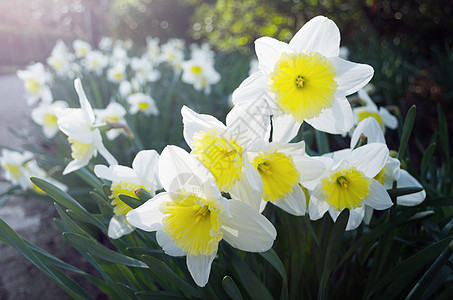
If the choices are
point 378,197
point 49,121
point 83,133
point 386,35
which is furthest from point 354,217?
point 386,35

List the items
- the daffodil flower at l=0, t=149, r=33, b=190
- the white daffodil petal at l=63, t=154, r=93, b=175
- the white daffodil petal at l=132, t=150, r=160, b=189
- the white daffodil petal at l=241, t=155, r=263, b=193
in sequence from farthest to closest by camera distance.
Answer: the daffodil flower at l=0, t=149, r=33, b=190
the white daffodil petal at l=63, t=154, r=93, b=175
the white daffodil petal at l=132, t=150, r=160, b=189
the white daffodil petal at l=241, t=155, r=263, b=193

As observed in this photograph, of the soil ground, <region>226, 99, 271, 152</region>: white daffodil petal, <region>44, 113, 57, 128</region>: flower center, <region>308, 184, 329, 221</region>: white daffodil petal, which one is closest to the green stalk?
<region>308, 184, 329, 221</region>: white daffodil petal

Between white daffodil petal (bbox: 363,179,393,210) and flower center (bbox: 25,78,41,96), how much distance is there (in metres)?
2.62

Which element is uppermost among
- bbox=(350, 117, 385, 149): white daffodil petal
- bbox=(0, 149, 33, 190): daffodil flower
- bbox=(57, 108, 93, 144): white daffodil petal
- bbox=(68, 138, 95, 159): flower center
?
bbox=(57, 108, 93, 144): white daffodil petal

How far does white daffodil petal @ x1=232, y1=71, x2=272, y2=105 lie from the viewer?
2.42 feet

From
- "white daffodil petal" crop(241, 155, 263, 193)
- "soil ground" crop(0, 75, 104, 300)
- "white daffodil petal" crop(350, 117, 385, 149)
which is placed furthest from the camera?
"soil ground" crop(0, 75, 104, 300)

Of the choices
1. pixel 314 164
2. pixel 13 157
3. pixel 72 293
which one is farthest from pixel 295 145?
pixel 13 157

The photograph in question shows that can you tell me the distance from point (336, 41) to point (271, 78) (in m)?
0.17

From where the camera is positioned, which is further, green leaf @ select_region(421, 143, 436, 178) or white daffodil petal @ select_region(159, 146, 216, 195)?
green leaf @ select_region(421, 143, 436, 178)

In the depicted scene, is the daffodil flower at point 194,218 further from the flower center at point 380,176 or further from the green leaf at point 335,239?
the flower center at point 380,176

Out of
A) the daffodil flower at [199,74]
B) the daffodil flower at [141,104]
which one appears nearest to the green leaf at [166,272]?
the daffodil flower at [141,104]

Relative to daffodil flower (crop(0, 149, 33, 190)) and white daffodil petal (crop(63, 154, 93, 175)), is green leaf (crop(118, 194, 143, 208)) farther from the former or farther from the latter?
daffodil flower (crop(0, 149, 33, 190))

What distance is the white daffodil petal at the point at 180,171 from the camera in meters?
0.69

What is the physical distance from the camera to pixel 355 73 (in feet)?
2.62
